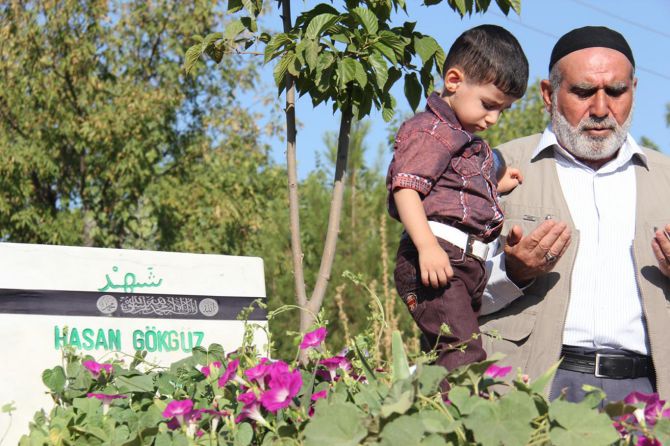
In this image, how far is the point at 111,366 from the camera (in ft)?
7.75

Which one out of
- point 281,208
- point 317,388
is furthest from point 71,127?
point 317,388

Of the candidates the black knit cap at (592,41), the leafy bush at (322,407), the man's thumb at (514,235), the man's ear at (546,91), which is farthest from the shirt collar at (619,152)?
the leafy bush at (322,407)

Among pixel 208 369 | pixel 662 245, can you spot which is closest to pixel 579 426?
pixel 208 369

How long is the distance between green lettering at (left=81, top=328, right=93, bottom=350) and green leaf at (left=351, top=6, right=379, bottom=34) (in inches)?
48.9

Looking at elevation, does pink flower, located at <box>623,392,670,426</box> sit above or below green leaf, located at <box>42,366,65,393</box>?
below

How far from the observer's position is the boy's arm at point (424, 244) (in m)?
2.75

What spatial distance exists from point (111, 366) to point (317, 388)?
0.56m

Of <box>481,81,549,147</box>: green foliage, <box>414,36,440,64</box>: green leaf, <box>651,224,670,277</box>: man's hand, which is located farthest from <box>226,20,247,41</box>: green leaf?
<box>481,81,549,147</box>: green foliage

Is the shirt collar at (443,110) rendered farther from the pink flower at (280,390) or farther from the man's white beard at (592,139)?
the pink flower at (280,390)

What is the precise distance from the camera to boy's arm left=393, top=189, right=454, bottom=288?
9.02 ft

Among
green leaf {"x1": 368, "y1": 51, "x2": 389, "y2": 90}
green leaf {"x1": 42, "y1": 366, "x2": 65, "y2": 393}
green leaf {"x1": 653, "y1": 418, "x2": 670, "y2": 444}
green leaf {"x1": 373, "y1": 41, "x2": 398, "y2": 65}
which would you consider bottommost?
green leaf {"x1": 653, "y1": 418, "x2": 670, "y2": 444}

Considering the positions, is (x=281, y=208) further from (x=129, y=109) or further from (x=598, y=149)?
(x=598, y=149)

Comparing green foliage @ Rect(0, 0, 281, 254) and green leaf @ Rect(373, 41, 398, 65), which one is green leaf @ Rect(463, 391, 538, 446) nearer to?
green leaf @ Rect(373, 41, 398, 65)

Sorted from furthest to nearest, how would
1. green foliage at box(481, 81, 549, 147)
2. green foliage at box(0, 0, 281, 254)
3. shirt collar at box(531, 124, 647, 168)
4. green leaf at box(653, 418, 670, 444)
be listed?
green foliage at box(481, 81, 549, 147) → green foliage at box(0, 0, 281, 254) → shirt collar at box(531, 124, 647, 168) → green leaf at box(653, 418, 670, 444)
